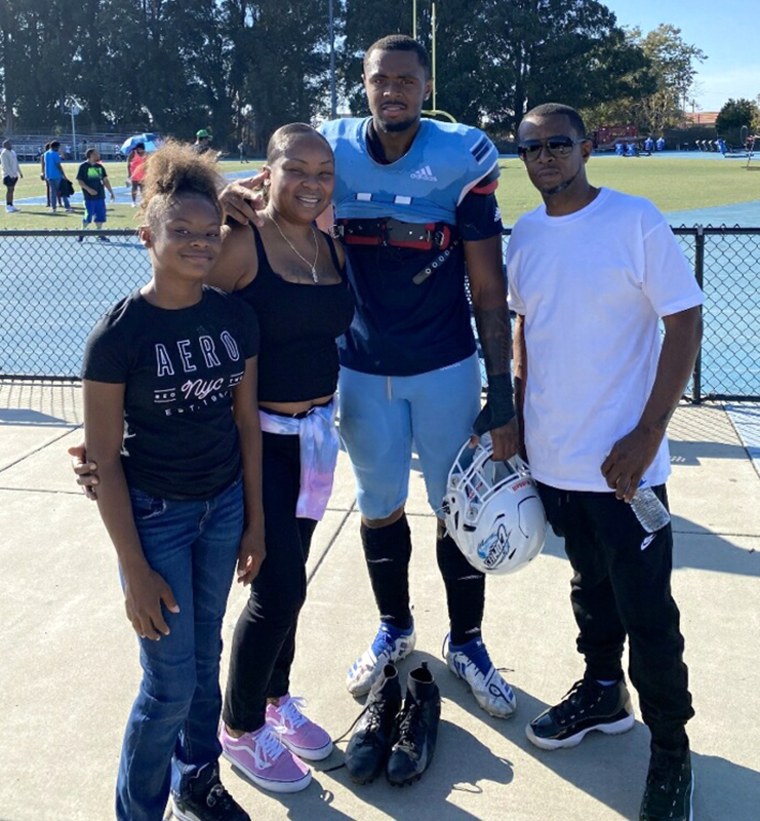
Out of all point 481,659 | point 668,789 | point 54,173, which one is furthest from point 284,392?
point 54,173

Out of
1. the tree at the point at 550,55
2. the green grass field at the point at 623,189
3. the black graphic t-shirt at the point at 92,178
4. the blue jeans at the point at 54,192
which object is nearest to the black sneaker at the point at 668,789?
the green grass field at the point at 623,189

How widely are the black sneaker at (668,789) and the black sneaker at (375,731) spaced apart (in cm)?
79

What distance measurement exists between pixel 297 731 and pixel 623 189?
22.7 metres

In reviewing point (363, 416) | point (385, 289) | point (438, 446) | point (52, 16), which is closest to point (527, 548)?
point (438, 446)

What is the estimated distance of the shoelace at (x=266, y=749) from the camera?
2.86 metres

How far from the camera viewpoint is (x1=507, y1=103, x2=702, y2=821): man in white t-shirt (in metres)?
2.51

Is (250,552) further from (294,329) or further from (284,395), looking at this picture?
(294,329)

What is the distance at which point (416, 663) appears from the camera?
3531 mm

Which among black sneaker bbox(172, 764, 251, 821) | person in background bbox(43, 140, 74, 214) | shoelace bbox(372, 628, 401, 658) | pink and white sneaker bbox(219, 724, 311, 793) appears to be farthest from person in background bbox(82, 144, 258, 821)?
→ person in background bbox(43, 140, 74, 214)

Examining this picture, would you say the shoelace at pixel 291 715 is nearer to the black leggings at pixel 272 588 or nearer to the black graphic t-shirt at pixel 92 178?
the black leggings at pixel 272 588

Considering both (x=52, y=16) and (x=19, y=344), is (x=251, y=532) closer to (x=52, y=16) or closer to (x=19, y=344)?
(x=19, y=344)

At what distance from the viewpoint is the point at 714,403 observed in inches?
262

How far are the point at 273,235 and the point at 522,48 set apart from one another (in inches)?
2625

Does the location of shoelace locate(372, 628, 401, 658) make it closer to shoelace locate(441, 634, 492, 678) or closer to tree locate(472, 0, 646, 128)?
shoelace locate(441, 634, 492, 678)
